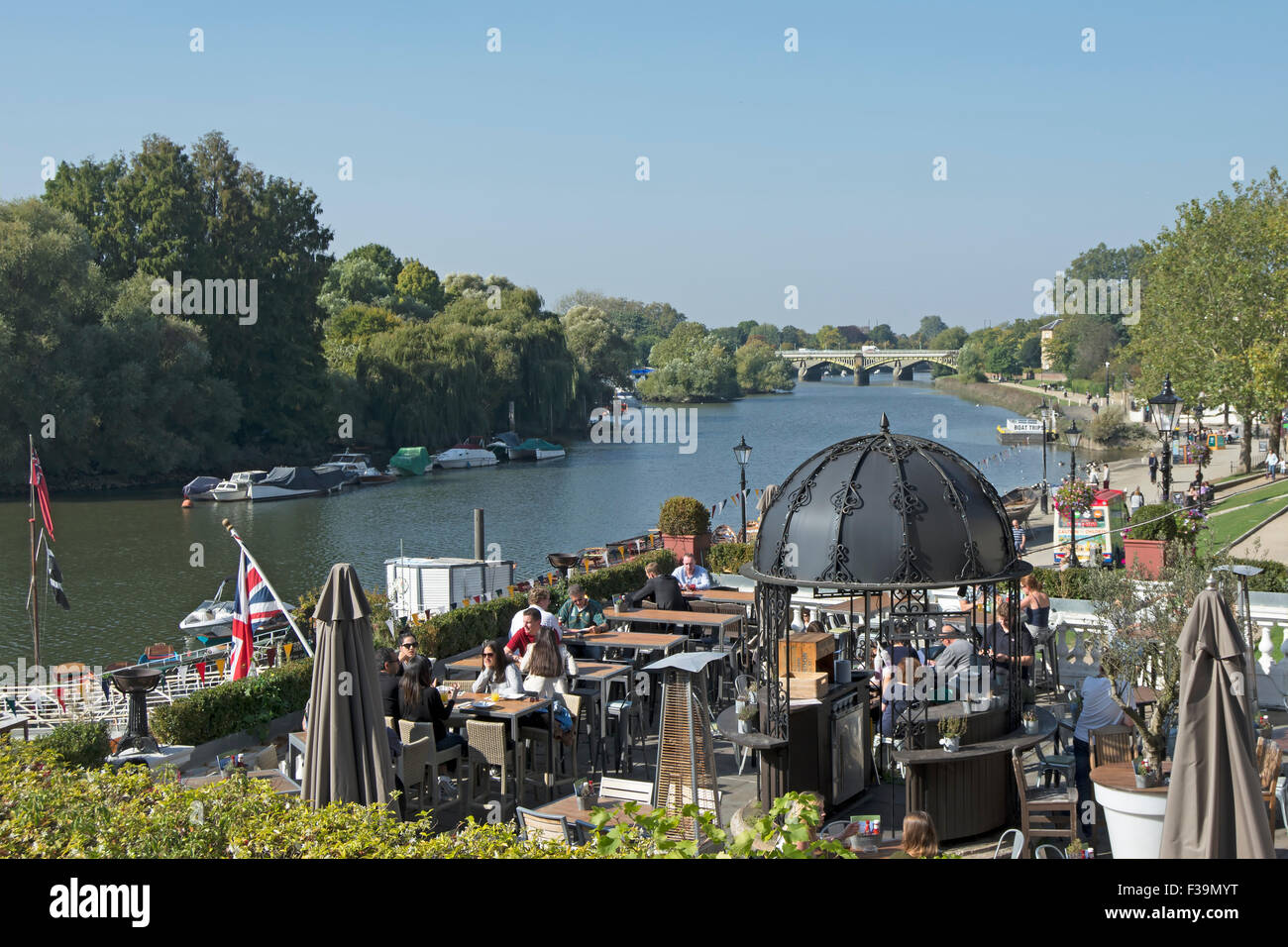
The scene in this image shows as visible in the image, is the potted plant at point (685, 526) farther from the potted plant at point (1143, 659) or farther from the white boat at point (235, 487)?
the white boat at point (235, 487)

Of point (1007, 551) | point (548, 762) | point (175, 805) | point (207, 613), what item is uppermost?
point (1007, 551)

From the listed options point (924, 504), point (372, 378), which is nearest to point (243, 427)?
point (372, 378)

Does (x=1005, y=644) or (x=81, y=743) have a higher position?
(x=1005, y=644)

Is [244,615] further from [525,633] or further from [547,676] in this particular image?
Answer: [547,676]

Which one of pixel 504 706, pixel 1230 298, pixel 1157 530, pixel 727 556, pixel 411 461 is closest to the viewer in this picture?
pixel 504 706

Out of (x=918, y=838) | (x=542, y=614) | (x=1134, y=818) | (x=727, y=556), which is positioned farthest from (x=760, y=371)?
(x=918, y=838)

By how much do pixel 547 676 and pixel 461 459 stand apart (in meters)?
58.3

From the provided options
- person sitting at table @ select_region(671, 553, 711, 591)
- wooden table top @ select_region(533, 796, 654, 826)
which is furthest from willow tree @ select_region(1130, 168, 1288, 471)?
wooden table top @ select_region(533, 796, 654, 826)

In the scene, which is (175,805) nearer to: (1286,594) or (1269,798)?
(1269,798)

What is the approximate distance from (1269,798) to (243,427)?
206ft

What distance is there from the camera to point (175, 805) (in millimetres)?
6488

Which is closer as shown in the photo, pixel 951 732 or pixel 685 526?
pixel 951 732

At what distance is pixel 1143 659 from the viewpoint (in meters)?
10.6

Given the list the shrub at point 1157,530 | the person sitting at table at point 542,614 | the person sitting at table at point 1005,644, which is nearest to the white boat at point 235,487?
the shrub at point 1157,530
